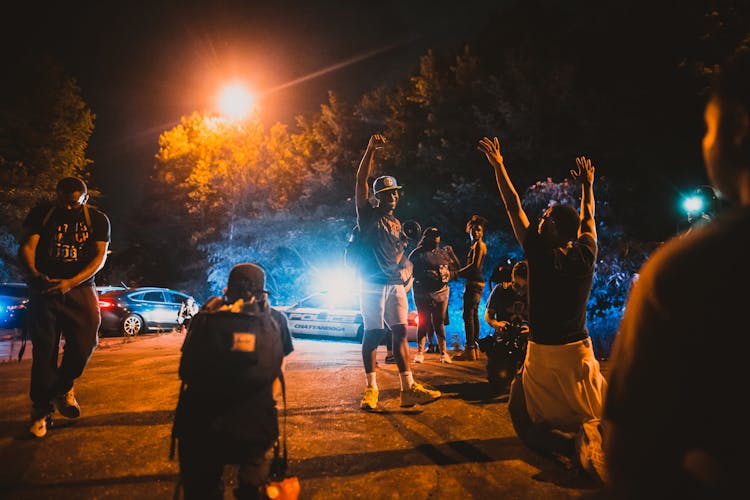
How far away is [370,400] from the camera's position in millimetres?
4379

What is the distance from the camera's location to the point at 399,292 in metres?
4.65

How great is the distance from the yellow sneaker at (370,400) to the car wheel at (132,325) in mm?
11834

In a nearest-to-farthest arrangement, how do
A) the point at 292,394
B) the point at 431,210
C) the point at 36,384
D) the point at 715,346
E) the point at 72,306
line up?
the point at 715,346 → the point at 36,384 → the point at 72,306 → the point at 292,394 → the point at 431,210

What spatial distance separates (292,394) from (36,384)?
2.35 m

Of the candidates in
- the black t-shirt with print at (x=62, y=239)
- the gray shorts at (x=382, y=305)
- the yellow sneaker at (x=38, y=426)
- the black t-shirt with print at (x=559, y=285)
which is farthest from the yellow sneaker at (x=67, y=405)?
the black t-shirt with print at (x=559, y=285)

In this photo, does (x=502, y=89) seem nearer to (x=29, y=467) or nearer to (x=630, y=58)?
(x=630, y=58)

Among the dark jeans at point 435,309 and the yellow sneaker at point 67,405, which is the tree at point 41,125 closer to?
the dark jeans at point 435,309

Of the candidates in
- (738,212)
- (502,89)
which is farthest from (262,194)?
(738,212)

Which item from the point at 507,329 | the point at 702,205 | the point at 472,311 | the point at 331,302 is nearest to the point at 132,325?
the point at 331,302

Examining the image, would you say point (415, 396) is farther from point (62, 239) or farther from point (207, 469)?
point (62, 239)

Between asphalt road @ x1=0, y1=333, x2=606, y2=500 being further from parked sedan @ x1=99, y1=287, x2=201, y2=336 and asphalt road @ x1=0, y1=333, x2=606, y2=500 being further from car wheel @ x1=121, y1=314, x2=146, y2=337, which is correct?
car wheel @ x1=121, y1=314, x2=146, y2=337

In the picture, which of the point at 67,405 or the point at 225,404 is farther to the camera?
the point at 67,405

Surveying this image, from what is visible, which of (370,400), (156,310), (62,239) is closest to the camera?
(62,239)

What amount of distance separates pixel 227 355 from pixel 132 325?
13675 mm
